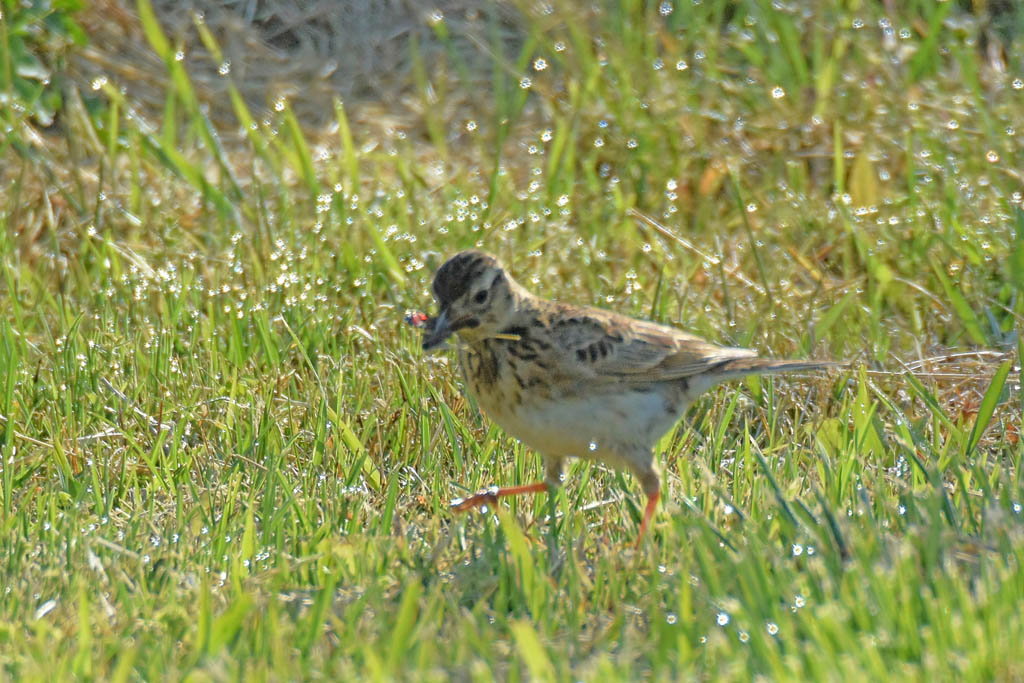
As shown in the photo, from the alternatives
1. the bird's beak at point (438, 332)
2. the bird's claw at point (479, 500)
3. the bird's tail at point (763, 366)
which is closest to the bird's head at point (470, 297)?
the bird's beak at point (438, 332)

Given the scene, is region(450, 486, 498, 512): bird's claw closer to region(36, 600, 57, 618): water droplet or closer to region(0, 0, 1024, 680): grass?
region(0, 0, 1024, 680): grass

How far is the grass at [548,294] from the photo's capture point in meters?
3.42

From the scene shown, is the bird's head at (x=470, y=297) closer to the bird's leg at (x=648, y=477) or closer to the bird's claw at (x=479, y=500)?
the bird's claw at (x=479, y=500)

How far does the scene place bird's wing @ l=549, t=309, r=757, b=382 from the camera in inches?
185

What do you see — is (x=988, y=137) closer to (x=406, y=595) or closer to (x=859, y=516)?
(x=859, y=516)

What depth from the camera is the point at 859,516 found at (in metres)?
4.07

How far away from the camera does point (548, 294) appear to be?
21.5 feet

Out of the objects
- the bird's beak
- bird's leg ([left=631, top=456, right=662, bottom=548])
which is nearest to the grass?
bird's leg ([left=631, top=456, right=662, bottom=548])

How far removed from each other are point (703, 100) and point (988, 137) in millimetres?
1701

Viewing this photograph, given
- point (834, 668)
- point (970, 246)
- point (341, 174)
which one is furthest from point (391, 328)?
point (834, 668)

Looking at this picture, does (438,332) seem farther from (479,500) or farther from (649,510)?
(649,510)

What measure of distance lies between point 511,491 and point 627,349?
2.02 feet

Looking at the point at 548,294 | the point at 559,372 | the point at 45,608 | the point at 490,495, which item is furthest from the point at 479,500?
the point at 548,294

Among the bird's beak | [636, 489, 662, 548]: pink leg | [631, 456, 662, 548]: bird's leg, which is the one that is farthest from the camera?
[631, 456, 662, 548]: bird's leg
